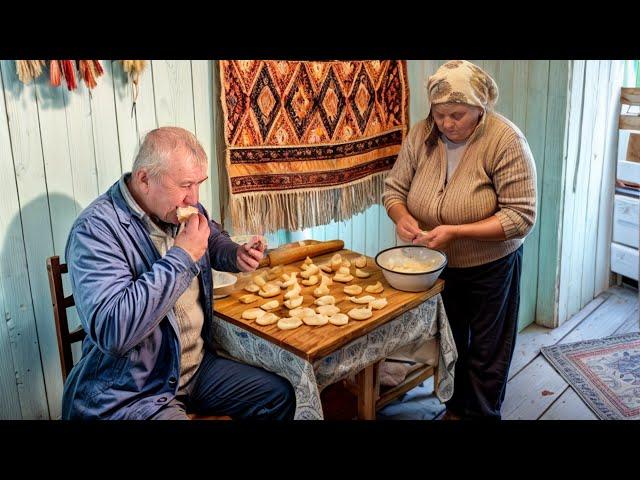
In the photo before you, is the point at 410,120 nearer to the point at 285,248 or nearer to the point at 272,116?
the point at 272,116

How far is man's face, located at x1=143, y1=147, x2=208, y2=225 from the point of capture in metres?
1.45

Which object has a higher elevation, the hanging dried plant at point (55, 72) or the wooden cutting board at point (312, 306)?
the hanging dried plant at point (55, 72)

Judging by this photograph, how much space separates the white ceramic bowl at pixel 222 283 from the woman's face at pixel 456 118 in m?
0.82

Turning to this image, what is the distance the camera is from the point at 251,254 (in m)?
1.76

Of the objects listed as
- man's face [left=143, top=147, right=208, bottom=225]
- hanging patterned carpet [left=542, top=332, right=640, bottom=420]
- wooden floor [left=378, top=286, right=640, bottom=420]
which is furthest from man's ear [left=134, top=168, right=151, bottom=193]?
hanging patterned carpet [left=542, top=332, right=640, bottom=420]

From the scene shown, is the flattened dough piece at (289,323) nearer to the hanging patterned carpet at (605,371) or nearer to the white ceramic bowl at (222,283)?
the white ceramic bowl at (222,283)

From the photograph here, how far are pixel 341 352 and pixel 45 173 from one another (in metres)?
1.00

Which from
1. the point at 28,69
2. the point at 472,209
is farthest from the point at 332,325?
the point at 28,69

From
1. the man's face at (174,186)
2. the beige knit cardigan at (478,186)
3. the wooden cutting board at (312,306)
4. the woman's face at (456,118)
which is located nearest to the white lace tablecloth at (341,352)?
the wooden cutting board at (312,306)

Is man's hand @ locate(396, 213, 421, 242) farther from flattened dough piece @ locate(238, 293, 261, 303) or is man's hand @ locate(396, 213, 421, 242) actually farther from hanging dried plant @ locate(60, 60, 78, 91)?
hanging dried plant @ locate(60, 60, 78, 91)

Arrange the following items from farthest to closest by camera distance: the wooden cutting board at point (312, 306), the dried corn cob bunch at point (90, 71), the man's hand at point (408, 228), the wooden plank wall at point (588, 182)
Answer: the wooden plank wall at point (588, 182)
the man's hand at point (408, 228)
the dried corn cob bunch at point (90, 71)
the wooden cutting board at point (312, 306)

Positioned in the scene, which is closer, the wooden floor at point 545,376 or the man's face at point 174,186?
the man's face at point 174,186

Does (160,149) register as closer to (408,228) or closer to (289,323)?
(289,323)

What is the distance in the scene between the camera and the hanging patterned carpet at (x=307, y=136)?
2.16m
